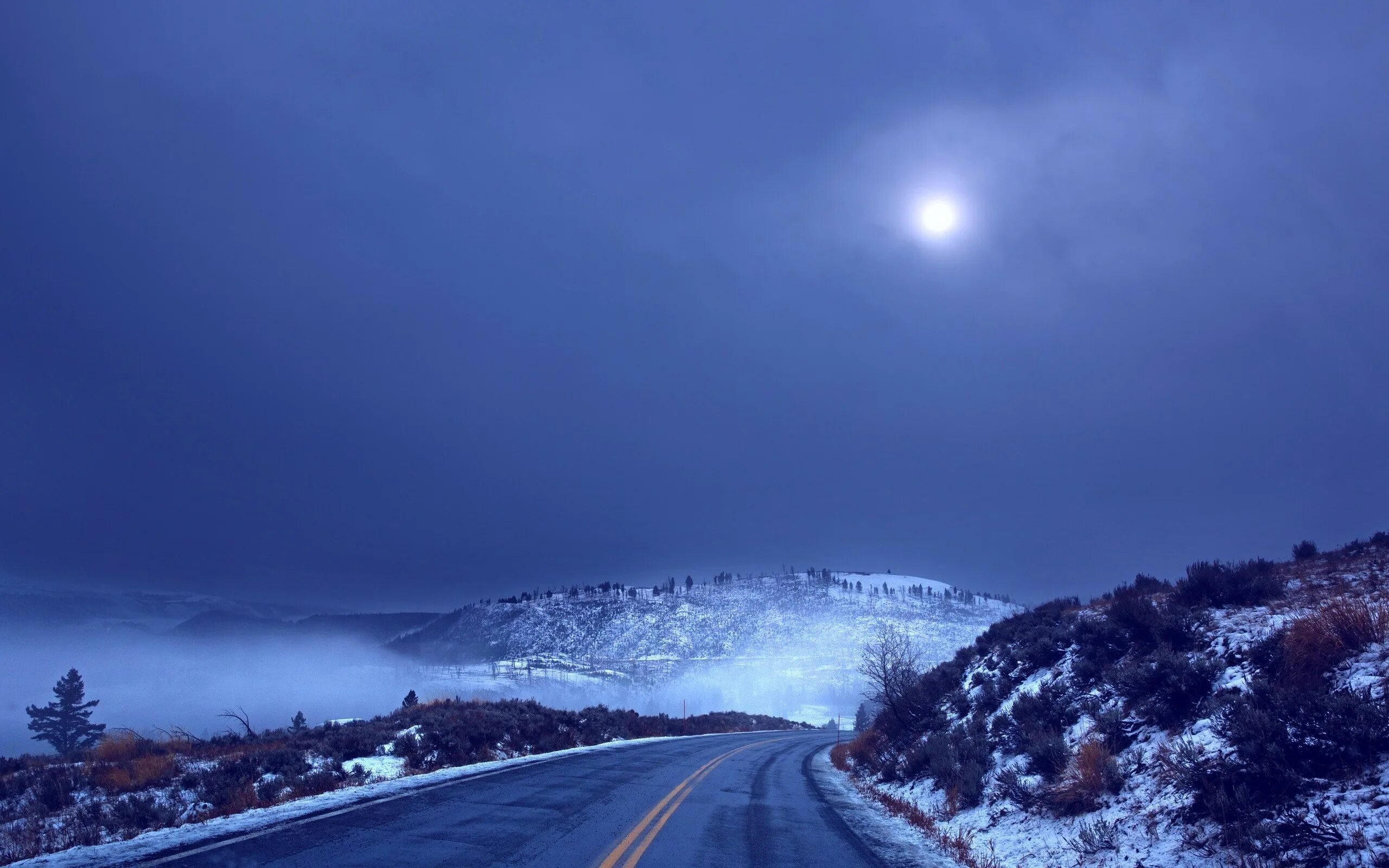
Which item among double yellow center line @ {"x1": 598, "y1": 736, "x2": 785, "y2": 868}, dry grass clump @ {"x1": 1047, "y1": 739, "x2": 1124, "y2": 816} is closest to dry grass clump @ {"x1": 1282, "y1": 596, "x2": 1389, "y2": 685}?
dry grass clump @ {"x1": 1047, "y1": 739, "x2": 1124, "y2": 816}

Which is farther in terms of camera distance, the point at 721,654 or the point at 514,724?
the point at 721,654

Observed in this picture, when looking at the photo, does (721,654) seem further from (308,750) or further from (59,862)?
(59,862)

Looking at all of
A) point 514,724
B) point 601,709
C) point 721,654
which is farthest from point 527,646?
point 514,724

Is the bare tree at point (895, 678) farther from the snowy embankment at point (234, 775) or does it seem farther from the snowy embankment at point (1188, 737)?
the snowy embankment at point (234, 775)

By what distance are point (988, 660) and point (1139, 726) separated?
407 inches

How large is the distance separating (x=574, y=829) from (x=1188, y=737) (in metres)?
8.82

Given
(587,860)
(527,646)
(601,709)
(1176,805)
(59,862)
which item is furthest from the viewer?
(527,646)

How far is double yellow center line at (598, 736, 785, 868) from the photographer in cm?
855

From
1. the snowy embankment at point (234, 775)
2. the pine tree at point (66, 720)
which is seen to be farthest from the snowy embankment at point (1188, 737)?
the pine tree at point (66, 720)

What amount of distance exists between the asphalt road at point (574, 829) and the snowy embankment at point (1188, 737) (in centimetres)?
239

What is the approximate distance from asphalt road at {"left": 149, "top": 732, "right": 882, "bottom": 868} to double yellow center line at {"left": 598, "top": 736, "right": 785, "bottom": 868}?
Result: 0.10 feet

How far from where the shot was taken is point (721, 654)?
6388 inches

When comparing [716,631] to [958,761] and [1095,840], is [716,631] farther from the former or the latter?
[1095,840]

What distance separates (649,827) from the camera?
1074 centimetres
